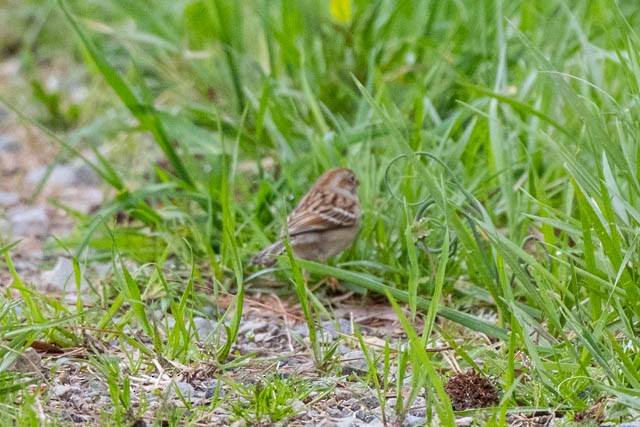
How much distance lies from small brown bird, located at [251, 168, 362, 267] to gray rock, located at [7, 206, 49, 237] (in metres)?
1.59

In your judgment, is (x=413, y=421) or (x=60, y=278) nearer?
(x=413, y=421)

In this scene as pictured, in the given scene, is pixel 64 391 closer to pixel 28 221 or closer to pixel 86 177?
pixel 28 221

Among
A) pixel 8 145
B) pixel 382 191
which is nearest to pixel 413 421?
pixel 382 191

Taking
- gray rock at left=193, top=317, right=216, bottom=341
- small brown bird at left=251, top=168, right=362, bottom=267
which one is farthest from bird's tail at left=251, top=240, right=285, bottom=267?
gray rock at left=193, top=317, right=216, bottom=341

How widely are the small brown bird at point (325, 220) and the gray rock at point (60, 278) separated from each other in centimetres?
89

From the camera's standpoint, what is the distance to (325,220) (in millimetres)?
4992

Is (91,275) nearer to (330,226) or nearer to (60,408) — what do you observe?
(330,226)

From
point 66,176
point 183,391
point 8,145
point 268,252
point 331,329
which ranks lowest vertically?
point 331,329

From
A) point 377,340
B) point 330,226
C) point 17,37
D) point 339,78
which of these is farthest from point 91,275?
point 17,37

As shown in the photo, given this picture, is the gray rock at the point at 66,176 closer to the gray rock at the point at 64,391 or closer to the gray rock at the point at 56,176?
the gray rock at the point at 56,176

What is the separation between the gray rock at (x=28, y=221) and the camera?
19.4 ft

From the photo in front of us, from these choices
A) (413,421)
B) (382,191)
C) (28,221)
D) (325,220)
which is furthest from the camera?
(28,221)

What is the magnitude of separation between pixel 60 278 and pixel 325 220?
1292mm

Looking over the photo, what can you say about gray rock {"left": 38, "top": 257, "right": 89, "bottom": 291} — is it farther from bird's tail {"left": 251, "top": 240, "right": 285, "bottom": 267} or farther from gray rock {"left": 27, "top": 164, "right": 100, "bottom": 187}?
gray rock {"left": 27, "top": 164, "right": 100, "bottom": 187}
